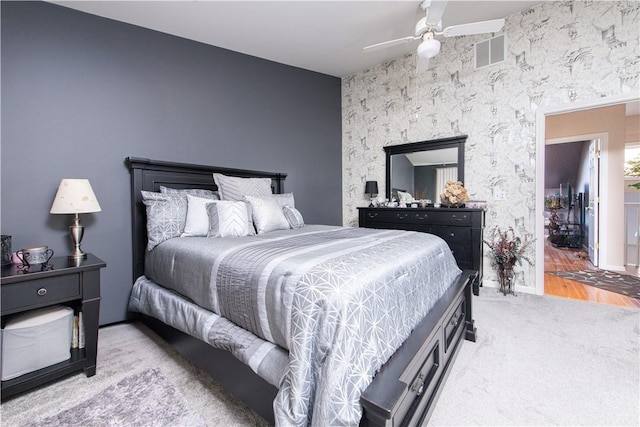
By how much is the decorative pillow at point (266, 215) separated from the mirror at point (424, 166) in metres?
2.10

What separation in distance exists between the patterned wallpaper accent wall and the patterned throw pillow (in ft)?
8.30

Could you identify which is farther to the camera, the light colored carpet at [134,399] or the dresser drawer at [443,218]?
the dresser drawer at [443,218]

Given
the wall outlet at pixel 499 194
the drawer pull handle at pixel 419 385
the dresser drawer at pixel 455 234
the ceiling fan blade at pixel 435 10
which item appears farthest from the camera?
the wall outlet at pixel 499 194

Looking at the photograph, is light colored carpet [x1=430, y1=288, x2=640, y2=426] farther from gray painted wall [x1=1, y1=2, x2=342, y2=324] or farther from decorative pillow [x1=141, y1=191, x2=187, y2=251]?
gray painted wall [x1=1, y1=2, x2=342, y2=324]

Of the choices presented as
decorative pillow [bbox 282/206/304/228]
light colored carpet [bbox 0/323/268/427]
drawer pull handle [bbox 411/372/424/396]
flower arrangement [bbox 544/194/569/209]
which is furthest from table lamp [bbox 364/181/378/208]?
flower arrangement [bbox 544/194/569/209]

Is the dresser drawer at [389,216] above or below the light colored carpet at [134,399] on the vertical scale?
above

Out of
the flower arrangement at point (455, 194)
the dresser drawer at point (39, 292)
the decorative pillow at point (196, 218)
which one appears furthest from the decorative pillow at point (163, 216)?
the flower arrangement at point (455, 194)

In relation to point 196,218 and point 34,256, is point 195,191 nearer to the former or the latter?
point 196,218

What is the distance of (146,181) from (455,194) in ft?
10.7

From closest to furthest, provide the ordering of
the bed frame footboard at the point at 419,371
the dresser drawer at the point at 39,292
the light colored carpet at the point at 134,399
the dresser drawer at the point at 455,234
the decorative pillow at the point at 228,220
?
the bed frame footboard at the point at 419,371 < the light colored carpet at the point at 134,399 < the dresser drawer at the point at 39,292 < the decorative pillow at the point at 228,220 < the dresser drawer at the point at 455,234

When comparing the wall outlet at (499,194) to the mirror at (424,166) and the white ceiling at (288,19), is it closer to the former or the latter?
the mirror at (424,166)

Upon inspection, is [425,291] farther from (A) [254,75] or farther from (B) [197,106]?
(A) [254,75]

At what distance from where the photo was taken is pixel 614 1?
256 centimetres

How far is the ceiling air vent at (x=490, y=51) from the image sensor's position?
3.16m
